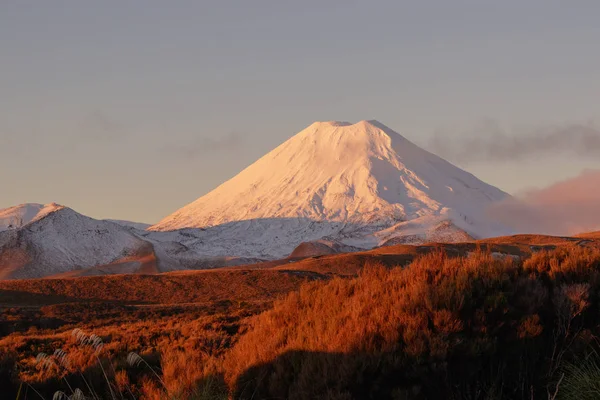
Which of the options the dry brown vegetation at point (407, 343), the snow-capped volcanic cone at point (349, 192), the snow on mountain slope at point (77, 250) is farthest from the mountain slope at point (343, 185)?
the dry brown vegetation at point (407, 343)

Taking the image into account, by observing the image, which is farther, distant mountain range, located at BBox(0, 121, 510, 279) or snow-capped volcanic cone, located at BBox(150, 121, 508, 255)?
snow-capped volcanic cone, located at BBox(150, 121, 508, 255)

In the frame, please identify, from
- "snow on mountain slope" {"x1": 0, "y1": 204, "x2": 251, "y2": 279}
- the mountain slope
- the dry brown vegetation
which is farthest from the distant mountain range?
the dry brown vegetation

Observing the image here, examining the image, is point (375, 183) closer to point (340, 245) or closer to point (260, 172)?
point (260, 172)

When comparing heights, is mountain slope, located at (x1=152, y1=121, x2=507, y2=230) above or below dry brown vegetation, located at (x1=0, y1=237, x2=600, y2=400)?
above

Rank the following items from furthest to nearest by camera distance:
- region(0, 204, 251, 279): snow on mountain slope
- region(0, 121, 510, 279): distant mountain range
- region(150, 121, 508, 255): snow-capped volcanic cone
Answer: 1. region(150, 121, 508, 255): snow-capped volcanic cone
2. region(0, 121, 510, 279): distant mountain range
3. region(0, 204, 251, 279): snow on mountain slope

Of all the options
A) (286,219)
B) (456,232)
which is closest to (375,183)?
(286,219)

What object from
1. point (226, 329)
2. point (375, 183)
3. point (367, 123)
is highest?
point (367, 123)

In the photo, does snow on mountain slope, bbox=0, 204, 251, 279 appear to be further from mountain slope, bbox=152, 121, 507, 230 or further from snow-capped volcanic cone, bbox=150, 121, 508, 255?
mountain slope, bbox=152, 121, 507, 230
